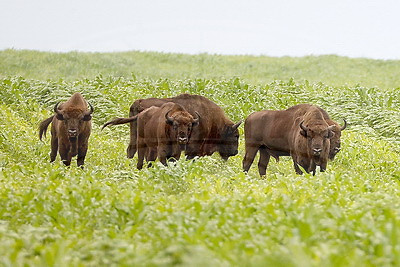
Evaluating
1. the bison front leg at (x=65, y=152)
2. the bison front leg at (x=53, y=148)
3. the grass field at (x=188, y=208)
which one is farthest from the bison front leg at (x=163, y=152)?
the bison front leg at (x=53, y=148)

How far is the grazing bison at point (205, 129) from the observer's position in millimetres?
16000

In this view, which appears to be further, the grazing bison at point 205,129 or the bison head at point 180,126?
the grazing bison at point 205,129

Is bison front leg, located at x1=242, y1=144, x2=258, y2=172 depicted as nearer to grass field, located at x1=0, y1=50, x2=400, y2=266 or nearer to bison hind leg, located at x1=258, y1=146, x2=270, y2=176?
bison hind leg, located at x1=258, y1=146, x2=270, y2=176

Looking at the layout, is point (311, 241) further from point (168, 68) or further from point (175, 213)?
point (168, 68)

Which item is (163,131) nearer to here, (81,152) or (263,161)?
(81,152)

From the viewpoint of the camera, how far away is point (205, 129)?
634 inches

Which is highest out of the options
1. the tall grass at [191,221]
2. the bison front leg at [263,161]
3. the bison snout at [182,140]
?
the tall grass at [191,221]

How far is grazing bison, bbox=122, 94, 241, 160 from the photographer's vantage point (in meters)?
16.0

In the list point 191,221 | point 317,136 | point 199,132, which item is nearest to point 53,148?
point 199,132

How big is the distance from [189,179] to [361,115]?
15.3 m

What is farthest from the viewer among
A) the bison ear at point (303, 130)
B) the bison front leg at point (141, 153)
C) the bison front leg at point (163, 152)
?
the bison front leg at point (141, 153)

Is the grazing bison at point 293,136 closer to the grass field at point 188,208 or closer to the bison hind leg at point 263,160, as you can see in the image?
the bison hind leg at point 263,160

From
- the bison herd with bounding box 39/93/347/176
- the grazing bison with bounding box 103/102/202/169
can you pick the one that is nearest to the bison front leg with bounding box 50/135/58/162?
the bison herd with bounding box 39/93/347/176

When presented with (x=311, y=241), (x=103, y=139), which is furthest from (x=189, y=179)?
(x=103, y=139)
